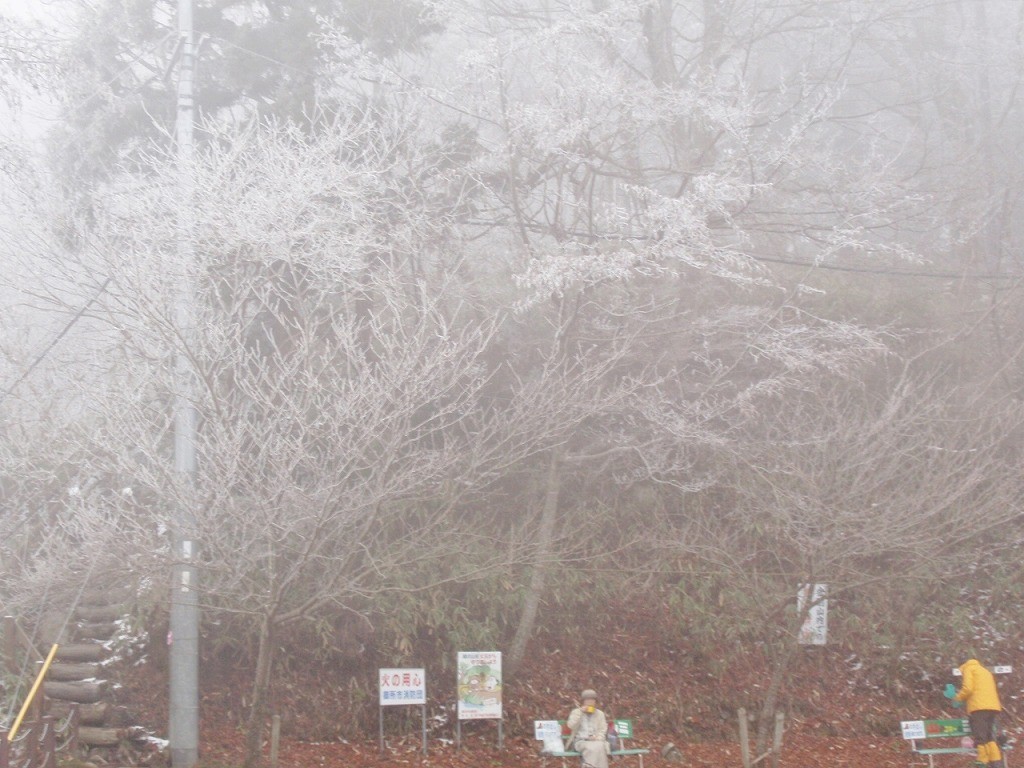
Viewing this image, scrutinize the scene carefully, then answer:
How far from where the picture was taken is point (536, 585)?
45.3ft

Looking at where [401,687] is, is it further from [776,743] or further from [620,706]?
[776,743]

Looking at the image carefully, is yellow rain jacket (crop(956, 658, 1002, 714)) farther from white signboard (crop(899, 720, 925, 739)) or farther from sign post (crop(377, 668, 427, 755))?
sign post (crop(377, 668, 427, 755))

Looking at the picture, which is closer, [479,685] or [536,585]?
[479,685]

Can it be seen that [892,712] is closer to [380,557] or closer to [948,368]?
[948,368]

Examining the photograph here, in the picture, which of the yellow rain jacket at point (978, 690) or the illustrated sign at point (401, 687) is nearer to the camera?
the illustrated sign at point (401, 687)

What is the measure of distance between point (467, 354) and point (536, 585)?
13.6 feet

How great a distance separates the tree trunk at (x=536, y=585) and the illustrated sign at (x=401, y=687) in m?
2.08

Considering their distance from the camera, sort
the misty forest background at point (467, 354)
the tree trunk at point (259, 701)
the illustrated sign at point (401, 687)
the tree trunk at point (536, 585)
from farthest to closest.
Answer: the tree trunk at point (536, 585), the illustrated sign at point (401, 687), the misty forest background at point (467, 354), the tree trunk at point (259, 701)

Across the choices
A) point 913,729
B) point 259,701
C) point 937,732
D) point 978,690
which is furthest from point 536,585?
point 978,690

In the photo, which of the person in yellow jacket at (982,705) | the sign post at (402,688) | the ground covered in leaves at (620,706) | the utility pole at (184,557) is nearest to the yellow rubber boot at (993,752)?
the person in yellow jacket at (982,705)

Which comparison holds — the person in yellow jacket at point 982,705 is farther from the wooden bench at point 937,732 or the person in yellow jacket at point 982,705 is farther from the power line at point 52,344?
the power line at point 52,344

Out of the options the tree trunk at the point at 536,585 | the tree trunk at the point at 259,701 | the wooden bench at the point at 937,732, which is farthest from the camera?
the tree trunk at the point at 536,585

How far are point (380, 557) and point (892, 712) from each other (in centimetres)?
799

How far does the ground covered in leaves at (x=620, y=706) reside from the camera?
1231cm
